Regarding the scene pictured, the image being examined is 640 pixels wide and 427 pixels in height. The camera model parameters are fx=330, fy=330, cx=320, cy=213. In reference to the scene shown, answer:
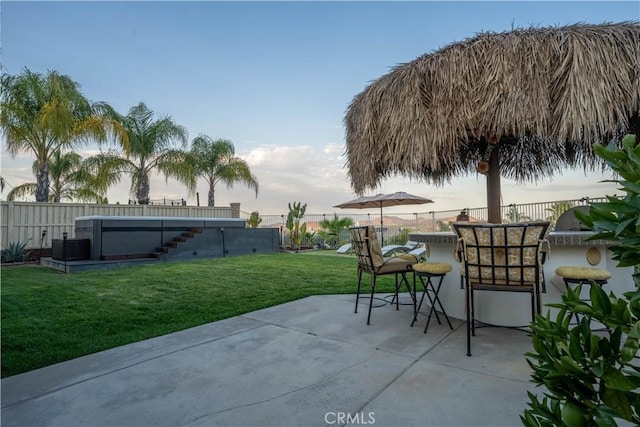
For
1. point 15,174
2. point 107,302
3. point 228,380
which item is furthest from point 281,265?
point 15,174

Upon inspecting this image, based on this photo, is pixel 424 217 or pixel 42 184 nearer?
pixel 42 184

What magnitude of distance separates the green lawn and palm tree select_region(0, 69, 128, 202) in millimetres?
4837

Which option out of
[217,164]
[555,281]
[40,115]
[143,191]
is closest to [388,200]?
[555,281]

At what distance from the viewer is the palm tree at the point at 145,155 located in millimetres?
13914

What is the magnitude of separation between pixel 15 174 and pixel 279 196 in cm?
1166

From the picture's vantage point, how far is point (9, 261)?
9633 millimetres

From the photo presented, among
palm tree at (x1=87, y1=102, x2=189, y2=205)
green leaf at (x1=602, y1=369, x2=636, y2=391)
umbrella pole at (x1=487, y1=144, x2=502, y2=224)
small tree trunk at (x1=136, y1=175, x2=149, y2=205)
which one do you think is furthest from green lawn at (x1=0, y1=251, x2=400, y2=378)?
palm tree at (x1=87, y1=102, x2=189, y2=205)

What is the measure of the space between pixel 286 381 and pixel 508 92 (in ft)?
10.7

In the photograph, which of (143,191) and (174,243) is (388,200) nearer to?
(174,243)

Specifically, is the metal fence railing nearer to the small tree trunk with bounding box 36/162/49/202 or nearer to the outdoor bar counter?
the outdoor bar counter

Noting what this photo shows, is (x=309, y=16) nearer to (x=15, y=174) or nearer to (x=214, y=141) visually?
(x=214, y=141)

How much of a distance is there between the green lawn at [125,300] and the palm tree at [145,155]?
6424 mm

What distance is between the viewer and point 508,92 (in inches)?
126

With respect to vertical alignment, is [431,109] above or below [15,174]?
below
